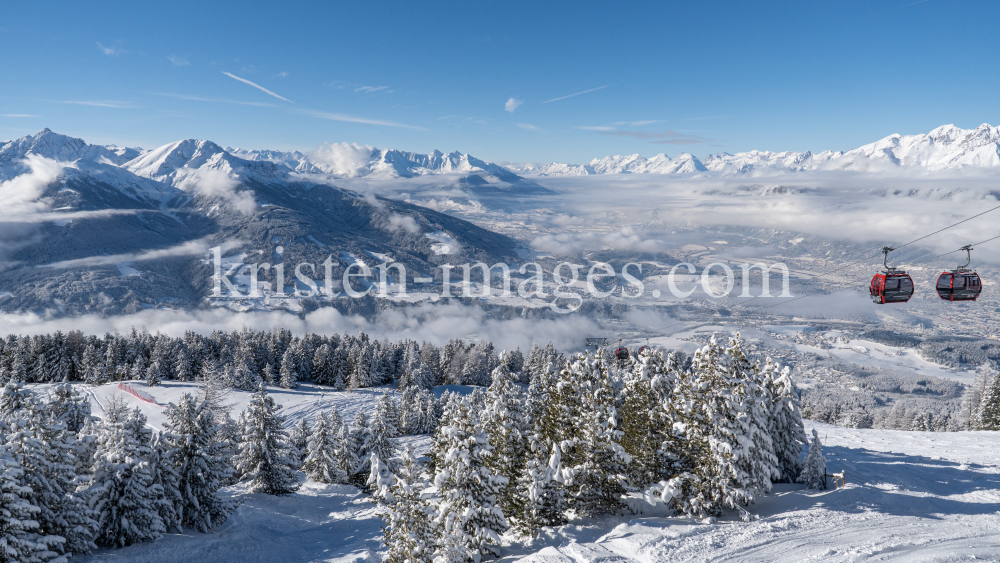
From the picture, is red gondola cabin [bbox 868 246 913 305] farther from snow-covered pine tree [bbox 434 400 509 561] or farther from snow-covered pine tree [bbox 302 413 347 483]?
snow-covered pine tree [bbox 302 413 347 483]

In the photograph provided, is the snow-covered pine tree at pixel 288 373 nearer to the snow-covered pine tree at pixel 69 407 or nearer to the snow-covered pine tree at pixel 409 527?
the snow-covered pine tree at pixel 69 407

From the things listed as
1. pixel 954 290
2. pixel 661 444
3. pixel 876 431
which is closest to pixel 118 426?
pixel 661 444

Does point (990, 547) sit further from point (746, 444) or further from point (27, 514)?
point (27, 514)

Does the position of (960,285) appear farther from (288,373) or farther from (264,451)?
(288,373)

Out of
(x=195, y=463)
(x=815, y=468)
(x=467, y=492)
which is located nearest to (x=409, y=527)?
(x=467, y=492)

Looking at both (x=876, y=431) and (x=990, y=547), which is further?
(x=876, y=431)
